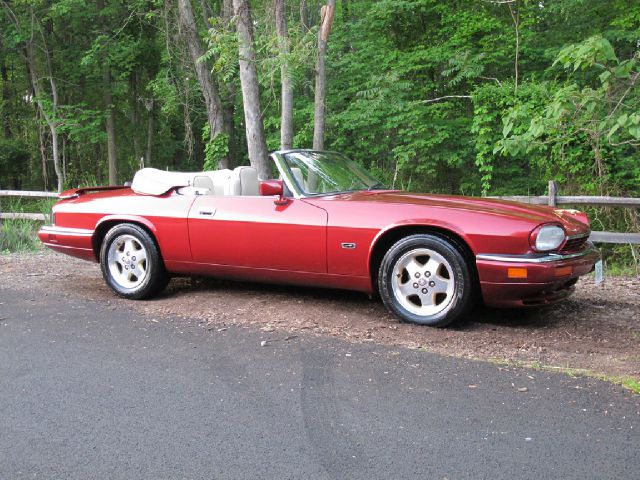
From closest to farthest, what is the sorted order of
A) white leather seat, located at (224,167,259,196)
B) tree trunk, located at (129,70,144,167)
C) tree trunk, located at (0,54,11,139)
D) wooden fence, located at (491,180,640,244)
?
white leather seat, located at (224,167,259,196), wooden fence, located at (491,180,640,244), tree trunk, located at (129,70,144,167), tree trunk, located at (0,54,11,139)

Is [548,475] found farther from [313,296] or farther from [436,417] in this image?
[313,296]

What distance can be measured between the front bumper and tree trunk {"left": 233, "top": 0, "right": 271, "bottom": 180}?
6.33m

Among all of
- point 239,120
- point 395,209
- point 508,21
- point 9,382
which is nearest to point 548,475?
point 395,209

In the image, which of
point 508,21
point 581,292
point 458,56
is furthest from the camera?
point 508,21

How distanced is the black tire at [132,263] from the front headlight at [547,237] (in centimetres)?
346

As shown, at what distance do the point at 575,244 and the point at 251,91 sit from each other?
6980 mm

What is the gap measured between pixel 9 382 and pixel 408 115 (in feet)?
42.2

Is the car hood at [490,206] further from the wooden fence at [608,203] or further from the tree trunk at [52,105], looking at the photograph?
the tree trunk at [52,105]

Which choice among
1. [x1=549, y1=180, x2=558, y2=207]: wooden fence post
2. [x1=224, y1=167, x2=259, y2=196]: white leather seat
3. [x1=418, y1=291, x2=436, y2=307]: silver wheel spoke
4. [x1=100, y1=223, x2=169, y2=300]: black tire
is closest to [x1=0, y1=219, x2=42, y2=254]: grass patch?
[x1=100, y1=223, x2=169, y2=300]: black tire

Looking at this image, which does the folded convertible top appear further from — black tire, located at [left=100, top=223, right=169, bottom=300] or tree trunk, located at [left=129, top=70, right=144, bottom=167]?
tree trunk, located at [left=129, top=70, right=144, bottom=167]

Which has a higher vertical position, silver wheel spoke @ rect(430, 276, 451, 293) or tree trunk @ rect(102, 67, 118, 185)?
tree trunk @ rect(102, 67, 118, 185)

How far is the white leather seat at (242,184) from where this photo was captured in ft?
19.6

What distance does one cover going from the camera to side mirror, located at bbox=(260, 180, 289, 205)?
17.3 ft

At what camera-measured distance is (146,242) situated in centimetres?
596
